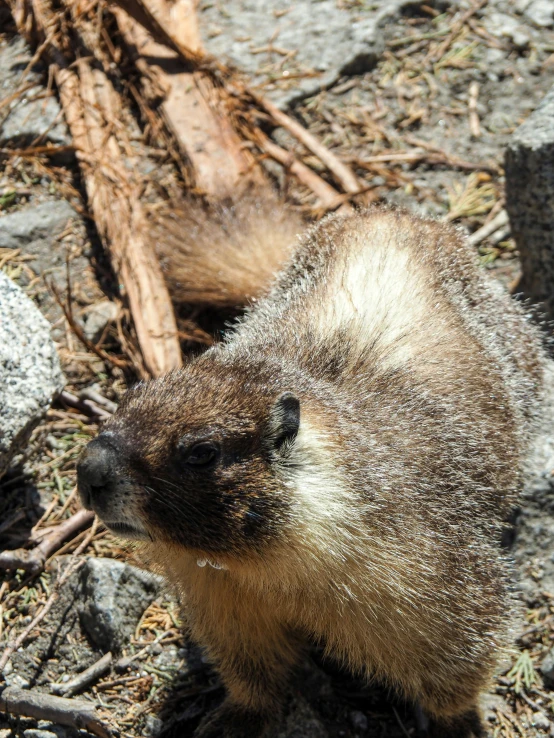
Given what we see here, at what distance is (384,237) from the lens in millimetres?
5555

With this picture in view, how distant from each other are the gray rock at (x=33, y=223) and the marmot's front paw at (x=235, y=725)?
3.82m

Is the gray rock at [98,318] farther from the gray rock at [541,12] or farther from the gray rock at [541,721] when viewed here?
the gray rock at [541,12]

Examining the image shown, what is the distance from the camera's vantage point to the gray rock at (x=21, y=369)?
5020 millimetres

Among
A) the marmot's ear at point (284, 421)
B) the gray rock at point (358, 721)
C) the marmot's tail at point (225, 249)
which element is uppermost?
the marmot's ear at point (284, 421)

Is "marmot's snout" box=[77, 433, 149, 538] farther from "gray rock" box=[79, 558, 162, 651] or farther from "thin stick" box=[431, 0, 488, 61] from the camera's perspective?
"thin stick" box=[431, 0, 488, 61]

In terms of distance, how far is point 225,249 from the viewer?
21.2 feet

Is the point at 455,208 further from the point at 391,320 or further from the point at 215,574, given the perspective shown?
the point at 215,574

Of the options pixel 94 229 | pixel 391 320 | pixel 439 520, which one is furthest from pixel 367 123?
pixel 439 520

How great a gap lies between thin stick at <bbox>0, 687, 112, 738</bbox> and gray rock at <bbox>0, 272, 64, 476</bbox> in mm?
1271

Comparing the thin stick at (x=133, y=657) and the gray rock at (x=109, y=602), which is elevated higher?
the gray rock at (x=109, y=602)

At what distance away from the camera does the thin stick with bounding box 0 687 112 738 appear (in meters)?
4.57

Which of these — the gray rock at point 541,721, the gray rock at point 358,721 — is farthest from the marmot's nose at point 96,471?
the gray rock at point 541,721

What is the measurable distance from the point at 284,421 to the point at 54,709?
2.15 m

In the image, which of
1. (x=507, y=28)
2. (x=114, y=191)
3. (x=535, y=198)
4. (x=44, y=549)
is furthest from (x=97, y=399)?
(x=507, y=28)
